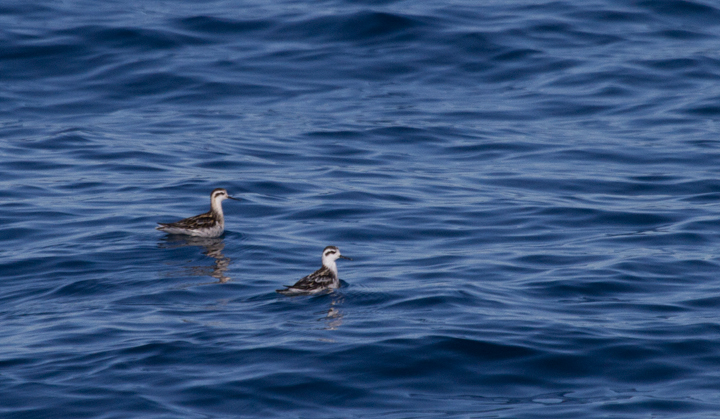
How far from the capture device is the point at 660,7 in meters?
34.7

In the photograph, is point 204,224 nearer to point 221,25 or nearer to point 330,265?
point 330,265

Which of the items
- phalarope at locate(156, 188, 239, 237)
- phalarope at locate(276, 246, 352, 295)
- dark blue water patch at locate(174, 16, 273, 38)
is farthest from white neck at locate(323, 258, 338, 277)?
dark blue water patch at locate(174, 16, 273, 38)

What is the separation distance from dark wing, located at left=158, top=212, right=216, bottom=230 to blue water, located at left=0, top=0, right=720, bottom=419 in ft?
1.00

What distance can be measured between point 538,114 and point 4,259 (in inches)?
602

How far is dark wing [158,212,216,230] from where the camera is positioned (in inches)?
722

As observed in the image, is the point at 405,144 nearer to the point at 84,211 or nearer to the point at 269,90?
the point at 269,90

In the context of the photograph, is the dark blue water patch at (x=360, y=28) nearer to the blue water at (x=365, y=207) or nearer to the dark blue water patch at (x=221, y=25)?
the blue water at (x=365, y=207)

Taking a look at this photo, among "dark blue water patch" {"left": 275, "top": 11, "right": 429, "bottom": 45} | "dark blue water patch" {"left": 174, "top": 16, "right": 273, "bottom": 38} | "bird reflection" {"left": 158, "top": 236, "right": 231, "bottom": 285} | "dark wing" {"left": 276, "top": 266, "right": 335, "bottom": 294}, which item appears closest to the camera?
"dark wing" {"left": 276, "top": 266, "right": 335, "bottom": 294}

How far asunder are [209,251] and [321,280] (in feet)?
11.4

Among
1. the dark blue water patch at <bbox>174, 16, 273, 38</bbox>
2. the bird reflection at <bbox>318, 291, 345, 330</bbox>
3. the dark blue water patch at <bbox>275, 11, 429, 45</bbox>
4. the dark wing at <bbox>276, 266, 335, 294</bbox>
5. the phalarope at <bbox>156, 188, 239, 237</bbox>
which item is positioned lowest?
the bird reflection at <bbox>318, 291, 345, 330</bbox>

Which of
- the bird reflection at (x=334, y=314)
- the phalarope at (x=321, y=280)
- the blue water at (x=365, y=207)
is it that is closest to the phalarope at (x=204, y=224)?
the blue water at (x=365, y=207)

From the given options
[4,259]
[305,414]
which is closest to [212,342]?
[305,414]

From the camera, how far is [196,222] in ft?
61.1

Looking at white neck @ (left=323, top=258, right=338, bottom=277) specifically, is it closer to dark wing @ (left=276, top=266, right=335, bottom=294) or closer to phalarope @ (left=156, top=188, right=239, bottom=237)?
dark wing @ (left=276, top=266, right=335, bottom=294)
